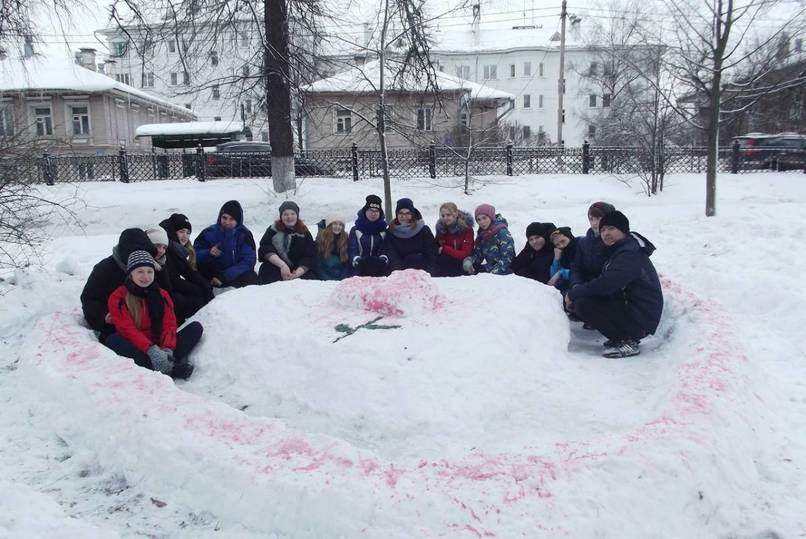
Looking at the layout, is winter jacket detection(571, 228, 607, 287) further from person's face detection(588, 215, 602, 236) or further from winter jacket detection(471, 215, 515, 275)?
winter jacket detection(471, 215, 515, 275)

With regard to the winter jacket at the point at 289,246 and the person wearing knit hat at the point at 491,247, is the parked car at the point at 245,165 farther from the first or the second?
the person wearing knit hat at the point at 491,247

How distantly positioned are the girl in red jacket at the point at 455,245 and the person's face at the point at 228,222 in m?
2.25

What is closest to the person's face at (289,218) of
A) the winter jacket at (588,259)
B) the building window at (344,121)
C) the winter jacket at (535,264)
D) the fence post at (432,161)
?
the winter jacket at (535,264)

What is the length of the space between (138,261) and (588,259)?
3.72 metres

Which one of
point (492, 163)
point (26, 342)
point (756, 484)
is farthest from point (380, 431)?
point (492, 163)

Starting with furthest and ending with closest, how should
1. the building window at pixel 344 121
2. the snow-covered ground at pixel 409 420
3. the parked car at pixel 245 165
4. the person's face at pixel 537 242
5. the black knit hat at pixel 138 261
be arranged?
the parked car at pixel 245 165 < the building window at pixel 344 121 < the person's face at pixel 537 242 < the black knit hat at pixel 138 261 < the snow-covered ground at pixel 409 420

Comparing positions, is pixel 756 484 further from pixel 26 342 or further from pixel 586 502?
pixel 26 342

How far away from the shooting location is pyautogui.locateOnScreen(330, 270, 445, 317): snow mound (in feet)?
15.1

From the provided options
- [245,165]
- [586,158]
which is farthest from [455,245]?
[586,158]

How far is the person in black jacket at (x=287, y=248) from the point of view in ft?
21.5

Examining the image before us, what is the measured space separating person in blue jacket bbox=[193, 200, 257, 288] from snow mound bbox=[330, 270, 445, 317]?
1901mm

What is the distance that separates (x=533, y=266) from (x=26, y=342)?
4.70 meters

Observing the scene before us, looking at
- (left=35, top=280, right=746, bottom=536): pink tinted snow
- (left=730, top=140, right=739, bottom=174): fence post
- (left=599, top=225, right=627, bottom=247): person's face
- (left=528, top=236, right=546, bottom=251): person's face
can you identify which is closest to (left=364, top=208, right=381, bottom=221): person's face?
(left=528, top=236, right=546, bottom=251): person's face

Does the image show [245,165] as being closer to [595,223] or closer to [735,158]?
[595,223]
